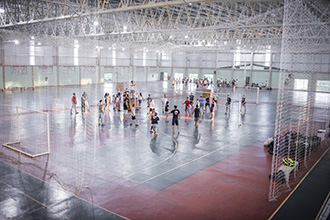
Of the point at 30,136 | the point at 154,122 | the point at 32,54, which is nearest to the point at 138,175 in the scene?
the point at 154,122

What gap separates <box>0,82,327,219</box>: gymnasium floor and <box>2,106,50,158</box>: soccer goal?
112mm

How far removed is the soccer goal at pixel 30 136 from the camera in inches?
550

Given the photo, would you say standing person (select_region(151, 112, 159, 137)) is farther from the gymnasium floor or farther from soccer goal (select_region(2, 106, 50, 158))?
soccer goal (select_region(2, 106, 50, 158))

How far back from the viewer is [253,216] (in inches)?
331

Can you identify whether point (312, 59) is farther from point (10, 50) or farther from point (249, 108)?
point (10, 50)

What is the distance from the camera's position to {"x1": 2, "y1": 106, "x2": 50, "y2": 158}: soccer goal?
14.0m

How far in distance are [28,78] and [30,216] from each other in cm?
4077

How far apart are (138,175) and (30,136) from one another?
8.85 meters

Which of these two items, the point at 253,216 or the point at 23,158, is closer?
the point at 253,216

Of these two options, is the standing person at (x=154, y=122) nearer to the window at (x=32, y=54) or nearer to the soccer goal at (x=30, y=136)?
the soccer goal at (x=30, y=136)

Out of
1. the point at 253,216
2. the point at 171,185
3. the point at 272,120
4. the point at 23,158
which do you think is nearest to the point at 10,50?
the point at 23,158

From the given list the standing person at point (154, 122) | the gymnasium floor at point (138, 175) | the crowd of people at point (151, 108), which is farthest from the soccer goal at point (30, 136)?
the standing person at point (154, 122)

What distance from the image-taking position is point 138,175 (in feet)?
36.9

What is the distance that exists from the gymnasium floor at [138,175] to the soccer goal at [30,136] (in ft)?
0.37
